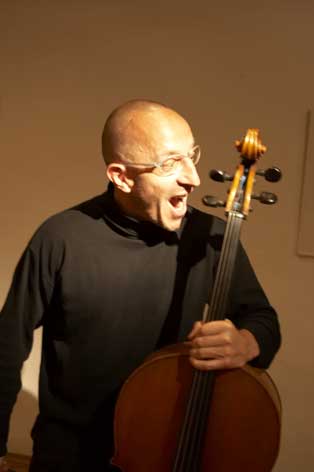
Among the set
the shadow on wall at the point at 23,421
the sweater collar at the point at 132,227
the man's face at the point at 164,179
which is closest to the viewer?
the man's face at the point at 164,179

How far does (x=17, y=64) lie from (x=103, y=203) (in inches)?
49.2

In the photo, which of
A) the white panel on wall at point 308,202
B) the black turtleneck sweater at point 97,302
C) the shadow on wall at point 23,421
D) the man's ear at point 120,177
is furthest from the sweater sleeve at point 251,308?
the shadow on wall at point 23,421

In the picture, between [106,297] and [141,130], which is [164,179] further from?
[106,297]

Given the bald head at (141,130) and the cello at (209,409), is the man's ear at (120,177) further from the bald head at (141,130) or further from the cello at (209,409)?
the cello at (209,409)

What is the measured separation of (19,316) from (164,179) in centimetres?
53

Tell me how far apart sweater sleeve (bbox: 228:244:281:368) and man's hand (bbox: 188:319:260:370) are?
0.14m

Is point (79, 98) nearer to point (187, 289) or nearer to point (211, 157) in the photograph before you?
point (211, 157)

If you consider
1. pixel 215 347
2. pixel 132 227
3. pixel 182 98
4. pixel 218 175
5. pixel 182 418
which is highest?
pixel 182 98

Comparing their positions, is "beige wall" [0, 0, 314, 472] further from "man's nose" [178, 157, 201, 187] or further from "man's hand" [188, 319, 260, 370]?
"man's hand" [188, 319, 260, 370]

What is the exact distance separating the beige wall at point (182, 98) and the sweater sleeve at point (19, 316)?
98 cm

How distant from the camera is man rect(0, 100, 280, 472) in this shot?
121cm

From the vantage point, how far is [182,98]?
6.76ft

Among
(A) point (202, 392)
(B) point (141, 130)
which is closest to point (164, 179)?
(B) point (141, 130)

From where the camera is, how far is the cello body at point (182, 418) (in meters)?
1.03
